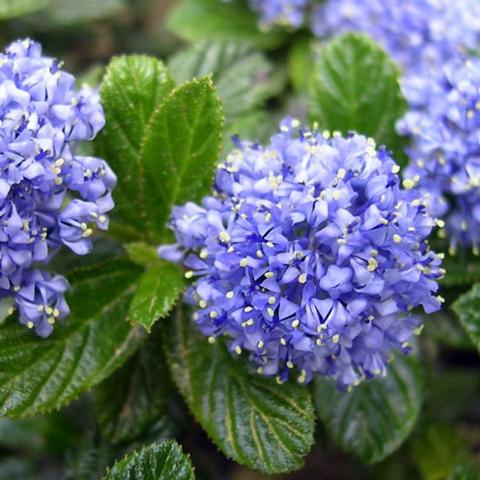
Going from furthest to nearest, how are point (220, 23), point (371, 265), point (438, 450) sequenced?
point (220, 23) < point (438, 450) < point (371, 265)

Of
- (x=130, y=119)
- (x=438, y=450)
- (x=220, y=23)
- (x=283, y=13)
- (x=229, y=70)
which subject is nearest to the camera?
(x=130, y=119)

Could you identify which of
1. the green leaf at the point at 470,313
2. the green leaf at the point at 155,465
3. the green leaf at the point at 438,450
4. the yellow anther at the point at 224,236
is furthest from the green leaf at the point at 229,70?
the green leaf at the point at 438,450

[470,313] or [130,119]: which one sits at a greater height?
[130,119]

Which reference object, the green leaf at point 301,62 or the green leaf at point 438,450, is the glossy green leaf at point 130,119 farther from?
the green leaf at point 438,450

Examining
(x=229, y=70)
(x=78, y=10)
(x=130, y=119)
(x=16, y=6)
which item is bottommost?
(x=130, y=119)

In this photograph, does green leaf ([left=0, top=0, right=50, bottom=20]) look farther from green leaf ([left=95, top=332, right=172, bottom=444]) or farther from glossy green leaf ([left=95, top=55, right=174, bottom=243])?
green leaf ([left=95, top=332, right=172, bottom=444])

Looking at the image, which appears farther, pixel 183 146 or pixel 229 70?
pixel 229 70

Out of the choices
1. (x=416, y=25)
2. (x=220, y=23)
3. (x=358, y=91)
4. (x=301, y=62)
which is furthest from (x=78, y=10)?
(x=358, y=91)

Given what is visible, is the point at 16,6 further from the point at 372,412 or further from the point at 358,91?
the point at 372,412
